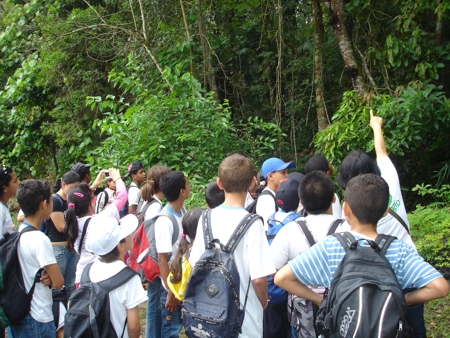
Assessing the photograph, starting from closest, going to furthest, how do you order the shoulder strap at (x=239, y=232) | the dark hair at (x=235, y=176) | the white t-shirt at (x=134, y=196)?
the shoulder strap at (x=239, y=232) → the dark hair at (x=235, y=176) → the white t-shirt at (x=134, y=196)

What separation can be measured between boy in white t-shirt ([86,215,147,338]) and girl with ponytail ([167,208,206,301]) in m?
0.40

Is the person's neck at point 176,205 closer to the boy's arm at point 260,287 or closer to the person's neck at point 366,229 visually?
the boy's arm at point 260,287

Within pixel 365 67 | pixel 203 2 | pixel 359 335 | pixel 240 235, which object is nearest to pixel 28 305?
pixel 240 235

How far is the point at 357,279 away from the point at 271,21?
9.62 m

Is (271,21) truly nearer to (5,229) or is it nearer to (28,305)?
(5,229)

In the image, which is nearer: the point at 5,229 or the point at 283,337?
the point at 283,337

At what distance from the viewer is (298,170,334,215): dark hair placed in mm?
2885

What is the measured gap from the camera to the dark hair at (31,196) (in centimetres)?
323

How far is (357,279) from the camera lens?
1.99m

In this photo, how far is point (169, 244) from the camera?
353 cm

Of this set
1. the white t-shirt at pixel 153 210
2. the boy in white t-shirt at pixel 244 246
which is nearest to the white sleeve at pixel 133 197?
the white t-shirt at pixel 153 210

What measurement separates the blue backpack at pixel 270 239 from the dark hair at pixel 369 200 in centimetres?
99

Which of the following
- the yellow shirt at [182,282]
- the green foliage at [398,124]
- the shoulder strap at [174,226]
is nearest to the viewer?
the yellow shirt at [182,282]

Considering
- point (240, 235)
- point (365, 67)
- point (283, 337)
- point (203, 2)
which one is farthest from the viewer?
point (203, 2)
